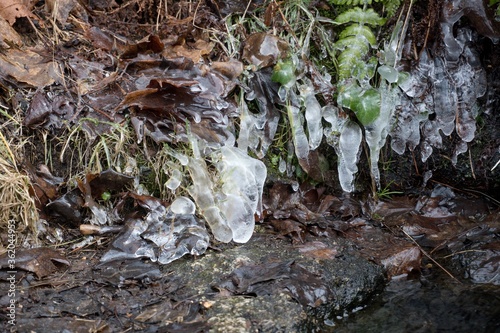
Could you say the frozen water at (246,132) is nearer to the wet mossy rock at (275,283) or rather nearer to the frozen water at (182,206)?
the frozen water at (182,206)

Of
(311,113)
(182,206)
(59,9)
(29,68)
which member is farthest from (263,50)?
(29,68)

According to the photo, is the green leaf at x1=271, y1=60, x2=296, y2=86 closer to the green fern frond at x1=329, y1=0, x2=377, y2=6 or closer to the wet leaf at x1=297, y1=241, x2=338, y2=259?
the green fern frond at x1=329, y1=0, x2=377, y2=6

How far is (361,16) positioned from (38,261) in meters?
2.28

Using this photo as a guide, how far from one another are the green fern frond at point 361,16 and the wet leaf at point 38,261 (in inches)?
83.8

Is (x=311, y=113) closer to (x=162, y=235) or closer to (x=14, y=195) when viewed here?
(x=162, y=235)

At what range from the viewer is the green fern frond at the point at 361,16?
11.0 feet

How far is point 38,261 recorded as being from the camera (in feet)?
8.33

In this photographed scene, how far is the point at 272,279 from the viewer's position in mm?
2467

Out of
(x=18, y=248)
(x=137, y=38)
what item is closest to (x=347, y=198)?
(x=137, y=38)

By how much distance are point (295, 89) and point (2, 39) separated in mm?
1687

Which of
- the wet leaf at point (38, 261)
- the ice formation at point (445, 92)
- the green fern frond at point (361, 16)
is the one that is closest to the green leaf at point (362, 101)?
the ice formation at point (445, 92)

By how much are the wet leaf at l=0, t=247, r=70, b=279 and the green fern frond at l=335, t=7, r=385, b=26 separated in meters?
2.13

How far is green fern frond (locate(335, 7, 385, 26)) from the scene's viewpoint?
335cm

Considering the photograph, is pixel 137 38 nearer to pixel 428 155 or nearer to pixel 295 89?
pixel 295 89
